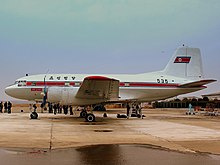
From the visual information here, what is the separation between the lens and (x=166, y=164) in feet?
22.2

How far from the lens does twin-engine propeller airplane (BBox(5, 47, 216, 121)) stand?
21250 mm

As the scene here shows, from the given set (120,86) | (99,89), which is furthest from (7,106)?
(99,89)

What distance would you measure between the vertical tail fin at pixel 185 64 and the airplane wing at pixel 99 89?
9.04 m

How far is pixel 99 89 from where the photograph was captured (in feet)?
68.0

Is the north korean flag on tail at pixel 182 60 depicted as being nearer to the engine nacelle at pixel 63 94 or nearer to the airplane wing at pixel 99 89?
the airplane wing at pixel 99 89

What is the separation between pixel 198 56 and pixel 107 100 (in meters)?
11.9

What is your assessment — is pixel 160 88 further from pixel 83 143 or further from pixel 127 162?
pixel 127 162

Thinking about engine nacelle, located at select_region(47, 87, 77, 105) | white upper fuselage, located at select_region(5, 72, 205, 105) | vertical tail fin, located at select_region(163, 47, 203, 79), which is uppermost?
vertical tail fin, located at select_region(163, 47, 203, 79)

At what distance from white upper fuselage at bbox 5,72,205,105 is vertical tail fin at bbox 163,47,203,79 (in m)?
0.85

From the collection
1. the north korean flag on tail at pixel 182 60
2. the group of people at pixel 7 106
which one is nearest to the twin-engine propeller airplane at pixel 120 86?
the north korean flag on tail at pixel 182 60

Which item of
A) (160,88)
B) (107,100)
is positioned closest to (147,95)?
(160,88)

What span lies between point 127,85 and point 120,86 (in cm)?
68

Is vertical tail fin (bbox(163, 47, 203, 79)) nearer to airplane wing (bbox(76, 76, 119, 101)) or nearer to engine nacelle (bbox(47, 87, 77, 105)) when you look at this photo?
airplane wing (bbox(76, 76, 119, 101))

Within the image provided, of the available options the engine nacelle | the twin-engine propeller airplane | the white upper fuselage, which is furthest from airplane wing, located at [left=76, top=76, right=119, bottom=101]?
the white upper fuselage
